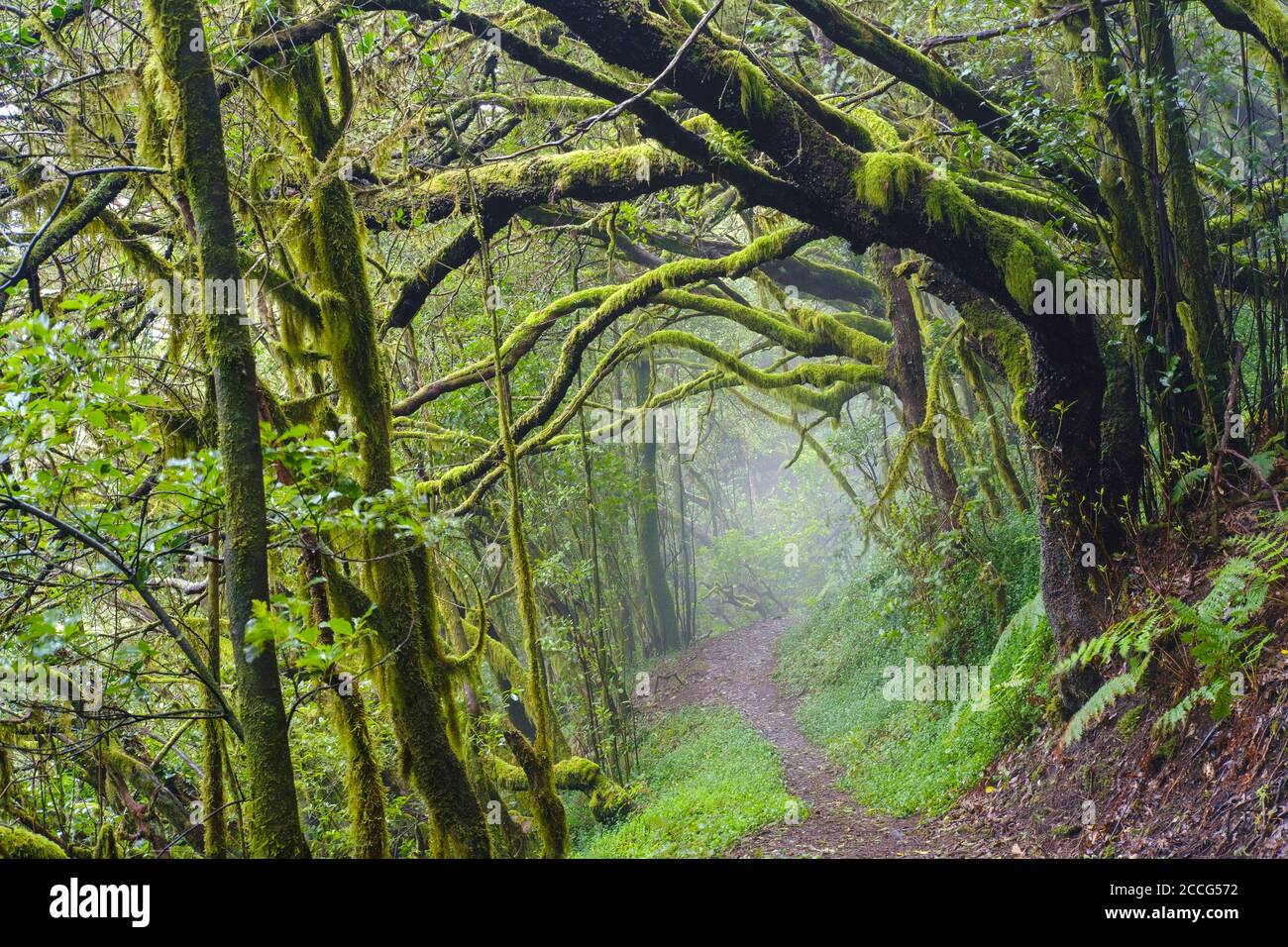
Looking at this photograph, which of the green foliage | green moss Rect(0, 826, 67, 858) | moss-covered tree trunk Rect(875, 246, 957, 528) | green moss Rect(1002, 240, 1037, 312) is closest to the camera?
the green foliage

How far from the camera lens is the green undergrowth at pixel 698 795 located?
8812mm

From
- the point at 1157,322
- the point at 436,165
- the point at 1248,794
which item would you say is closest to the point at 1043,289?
the point at 1157,322

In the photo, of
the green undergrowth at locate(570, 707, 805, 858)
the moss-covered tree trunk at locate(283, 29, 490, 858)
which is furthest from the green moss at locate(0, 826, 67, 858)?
the green undergrowth at locate(570, 707, 805, 858)

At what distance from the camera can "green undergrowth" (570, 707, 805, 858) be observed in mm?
8812

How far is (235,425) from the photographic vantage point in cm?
298

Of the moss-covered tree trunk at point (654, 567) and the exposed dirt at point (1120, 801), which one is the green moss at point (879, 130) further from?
the moss-covered tree trunk at point (654, 567)

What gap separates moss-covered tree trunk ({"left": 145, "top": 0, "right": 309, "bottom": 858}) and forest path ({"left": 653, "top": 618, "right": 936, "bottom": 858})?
5.28 meters

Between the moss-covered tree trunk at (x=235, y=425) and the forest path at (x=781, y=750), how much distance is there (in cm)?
528

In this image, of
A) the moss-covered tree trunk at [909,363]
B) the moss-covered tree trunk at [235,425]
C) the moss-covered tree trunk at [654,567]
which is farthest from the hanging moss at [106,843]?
the moss-covered tree trunk at [654,567]

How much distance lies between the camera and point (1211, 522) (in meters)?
5.50

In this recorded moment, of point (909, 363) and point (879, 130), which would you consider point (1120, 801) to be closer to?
point (879, 130)

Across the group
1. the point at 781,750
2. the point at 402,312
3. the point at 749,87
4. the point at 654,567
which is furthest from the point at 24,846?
the point at 654,567

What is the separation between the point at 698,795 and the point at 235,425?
8782mm

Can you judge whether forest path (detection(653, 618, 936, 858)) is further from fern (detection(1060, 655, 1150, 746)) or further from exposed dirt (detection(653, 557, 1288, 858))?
fern (detection(1060, 655, 1150, 746))
